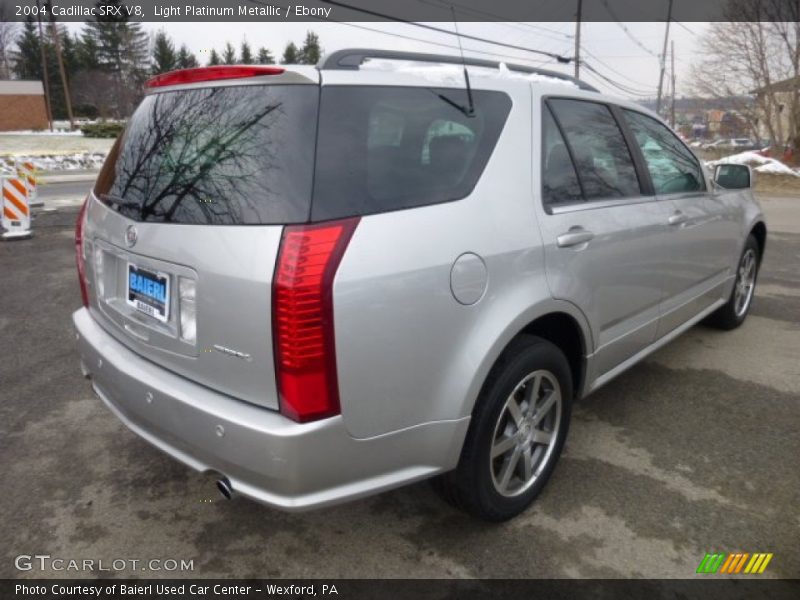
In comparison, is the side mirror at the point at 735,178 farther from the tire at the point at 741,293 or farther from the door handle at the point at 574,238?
the door handle at the point at 574,238

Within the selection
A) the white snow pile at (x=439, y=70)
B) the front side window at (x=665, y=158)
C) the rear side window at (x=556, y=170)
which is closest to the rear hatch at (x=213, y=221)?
the white snow pile at (x=439, y=70)

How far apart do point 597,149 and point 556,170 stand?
1.62 ft

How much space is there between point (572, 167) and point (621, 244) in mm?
446

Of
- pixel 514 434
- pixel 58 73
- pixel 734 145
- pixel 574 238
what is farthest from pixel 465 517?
pixel 58 73

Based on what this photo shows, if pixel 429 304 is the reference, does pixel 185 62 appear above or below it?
above

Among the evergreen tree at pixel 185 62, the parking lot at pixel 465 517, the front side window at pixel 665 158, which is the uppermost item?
the evergreen tree at pixel 185 62

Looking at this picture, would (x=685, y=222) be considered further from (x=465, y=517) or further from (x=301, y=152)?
(x=301, y=152)

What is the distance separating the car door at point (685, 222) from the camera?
10.9 ft

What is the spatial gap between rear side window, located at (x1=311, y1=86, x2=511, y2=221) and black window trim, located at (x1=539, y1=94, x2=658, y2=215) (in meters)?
0.30

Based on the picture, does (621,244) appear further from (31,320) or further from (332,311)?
(31,320)

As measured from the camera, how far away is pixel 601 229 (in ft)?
8.78

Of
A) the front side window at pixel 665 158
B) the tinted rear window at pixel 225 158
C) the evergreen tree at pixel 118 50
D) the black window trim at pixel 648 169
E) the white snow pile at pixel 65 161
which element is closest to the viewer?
the tinted rear window at pixel 225 158

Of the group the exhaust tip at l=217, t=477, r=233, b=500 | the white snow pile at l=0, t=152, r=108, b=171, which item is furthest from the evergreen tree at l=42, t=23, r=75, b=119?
the exhaust tip at l=217, t=477, r=233, b=500

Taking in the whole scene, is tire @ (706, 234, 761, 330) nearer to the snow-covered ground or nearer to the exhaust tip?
the exhaust tip
